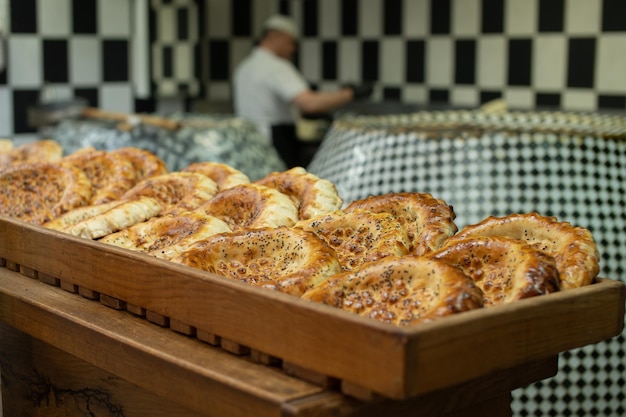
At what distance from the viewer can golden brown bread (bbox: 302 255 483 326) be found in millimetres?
1007

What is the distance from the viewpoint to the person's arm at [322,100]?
5.47 metres

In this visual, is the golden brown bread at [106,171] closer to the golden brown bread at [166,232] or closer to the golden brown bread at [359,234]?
the golden brown bread at [166,232]

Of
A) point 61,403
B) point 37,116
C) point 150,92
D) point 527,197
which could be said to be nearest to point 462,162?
point 527,197

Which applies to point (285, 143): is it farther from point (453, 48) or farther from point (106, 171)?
point (106, 171)

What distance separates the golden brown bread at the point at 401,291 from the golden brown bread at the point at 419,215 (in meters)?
0.15

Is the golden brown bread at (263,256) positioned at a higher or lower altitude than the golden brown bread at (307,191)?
lower

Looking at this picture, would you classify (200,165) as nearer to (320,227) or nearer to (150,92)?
(320,227)

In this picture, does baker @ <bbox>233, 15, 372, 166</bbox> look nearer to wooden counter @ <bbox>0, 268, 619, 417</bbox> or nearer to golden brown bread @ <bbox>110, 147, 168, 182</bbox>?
golden brown bread @ <bbox>110, 147, 168, 182</bbox>

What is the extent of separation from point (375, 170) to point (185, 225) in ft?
2.72

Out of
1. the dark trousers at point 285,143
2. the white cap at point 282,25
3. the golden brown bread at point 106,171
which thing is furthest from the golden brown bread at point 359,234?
the white cap at point 282,25

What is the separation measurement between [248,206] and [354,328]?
1.93 ft

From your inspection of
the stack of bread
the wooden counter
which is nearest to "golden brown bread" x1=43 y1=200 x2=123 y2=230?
the stack of bread

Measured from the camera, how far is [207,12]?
6.65 m

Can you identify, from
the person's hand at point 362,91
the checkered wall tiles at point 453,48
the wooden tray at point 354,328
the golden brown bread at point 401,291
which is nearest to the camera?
the wooden tray at point 354,328
